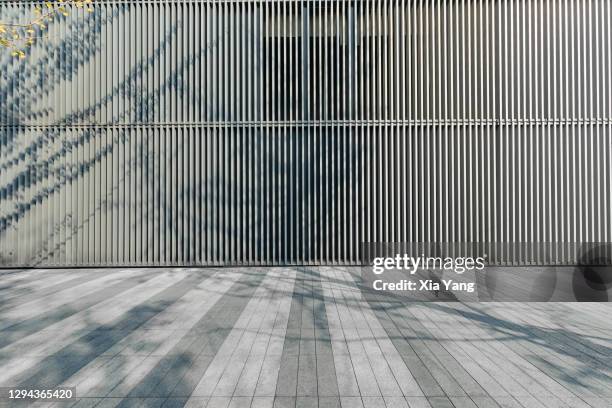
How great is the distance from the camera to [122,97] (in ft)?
34.0

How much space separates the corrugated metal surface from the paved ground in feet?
10.0

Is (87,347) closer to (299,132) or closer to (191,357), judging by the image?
(191,357)

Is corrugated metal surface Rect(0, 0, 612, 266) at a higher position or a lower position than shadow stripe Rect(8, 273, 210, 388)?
higher

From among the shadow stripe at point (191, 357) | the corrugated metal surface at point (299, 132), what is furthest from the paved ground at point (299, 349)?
the corrugated metal surface at point (299, 132)

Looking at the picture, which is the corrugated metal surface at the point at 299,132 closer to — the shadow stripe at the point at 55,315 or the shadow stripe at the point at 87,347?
the shadow stripe at the point at 55,315

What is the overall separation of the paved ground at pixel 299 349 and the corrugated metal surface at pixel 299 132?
3.06 meters

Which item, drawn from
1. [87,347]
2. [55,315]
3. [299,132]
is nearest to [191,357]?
[87,347]

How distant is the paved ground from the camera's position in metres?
3.58

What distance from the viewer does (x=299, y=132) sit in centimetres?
1038

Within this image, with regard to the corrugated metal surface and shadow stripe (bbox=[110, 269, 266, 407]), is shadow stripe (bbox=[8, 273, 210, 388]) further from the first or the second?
the corrugated metal surface

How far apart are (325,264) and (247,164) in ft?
12.7

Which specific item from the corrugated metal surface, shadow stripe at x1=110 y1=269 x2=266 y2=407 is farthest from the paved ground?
the corrugated metal surface

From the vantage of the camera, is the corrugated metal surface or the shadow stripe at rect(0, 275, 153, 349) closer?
the shadow stripe at rect(0, 275, 153, 349)

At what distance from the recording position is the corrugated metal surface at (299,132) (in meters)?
10.2
